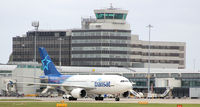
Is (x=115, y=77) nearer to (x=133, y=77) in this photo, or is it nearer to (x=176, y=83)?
(x=176, y=83)

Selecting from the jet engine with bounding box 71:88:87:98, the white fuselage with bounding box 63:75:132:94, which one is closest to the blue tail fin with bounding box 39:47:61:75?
the white fuselage with bounding box 63:75:132:94

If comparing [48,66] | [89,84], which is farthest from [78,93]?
[48,66]

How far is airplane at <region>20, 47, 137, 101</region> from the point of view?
367ft

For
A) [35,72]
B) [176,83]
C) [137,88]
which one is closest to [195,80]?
[176,83]

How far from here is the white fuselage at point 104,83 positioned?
365 ft

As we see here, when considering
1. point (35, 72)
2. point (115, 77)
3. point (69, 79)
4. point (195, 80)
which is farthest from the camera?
point (35, 72)

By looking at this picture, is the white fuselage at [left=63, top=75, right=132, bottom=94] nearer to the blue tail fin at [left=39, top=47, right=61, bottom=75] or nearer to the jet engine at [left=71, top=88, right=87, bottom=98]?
the jet engine at [left=71, top=88, right=87, bottom=98]

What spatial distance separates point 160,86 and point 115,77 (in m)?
45.6

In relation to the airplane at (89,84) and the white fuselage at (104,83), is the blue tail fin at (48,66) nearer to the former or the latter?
the airplane at (89,84)

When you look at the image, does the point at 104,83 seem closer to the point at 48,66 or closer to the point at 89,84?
the point at 89,84

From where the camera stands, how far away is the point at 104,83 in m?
113

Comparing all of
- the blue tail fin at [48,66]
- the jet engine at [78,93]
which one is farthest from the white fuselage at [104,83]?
the blue tail fin at [48,66]

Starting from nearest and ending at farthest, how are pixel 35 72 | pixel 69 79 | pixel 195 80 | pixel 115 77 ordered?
1. pixel 115 77
2. pixel 69 79
3. pixel 195 80
4. pixel 35 72

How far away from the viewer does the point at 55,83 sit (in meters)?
123
